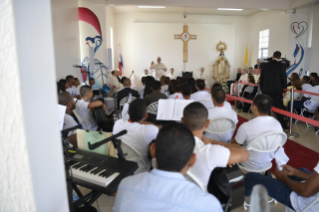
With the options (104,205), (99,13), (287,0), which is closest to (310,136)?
(104,205)

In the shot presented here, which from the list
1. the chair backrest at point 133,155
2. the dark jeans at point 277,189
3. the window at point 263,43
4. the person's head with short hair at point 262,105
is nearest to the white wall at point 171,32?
the window at point 263,43

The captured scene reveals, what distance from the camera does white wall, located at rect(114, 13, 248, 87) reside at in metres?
11.2

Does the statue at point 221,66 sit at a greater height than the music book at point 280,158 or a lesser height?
greater

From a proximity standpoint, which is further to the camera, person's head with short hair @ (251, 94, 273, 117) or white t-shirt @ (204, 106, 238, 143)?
white t-shirt @ (204, 106, 238, 143)

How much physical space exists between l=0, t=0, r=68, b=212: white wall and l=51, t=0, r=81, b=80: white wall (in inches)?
185

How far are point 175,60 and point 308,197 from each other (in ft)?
34.8

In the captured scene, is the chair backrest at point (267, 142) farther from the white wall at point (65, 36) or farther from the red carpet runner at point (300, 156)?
the white wall at point (65, 36)

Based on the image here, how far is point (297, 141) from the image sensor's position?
13.5 ft

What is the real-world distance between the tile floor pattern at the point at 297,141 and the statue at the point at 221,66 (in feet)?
17.6

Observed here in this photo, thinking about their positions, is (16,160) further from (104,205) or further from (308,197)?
(104,205)

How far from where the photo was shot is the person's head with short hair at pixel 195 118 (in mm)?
1672

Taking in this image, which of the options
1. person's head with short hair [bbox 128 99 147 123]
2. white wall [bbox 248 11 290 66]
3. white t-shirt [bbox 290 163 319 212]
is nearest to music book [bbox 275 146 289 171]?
white t-shirt [bbox 290 163 319 212]

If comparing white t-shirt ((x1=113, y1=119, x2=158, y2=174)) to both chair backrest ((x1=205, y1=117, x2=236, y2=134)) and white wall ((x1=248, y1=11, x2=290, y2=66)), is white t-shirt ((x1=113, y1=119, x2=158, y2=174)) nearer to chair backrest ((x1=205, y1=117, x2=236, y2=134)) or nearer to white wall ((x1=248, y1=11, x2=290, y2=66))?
chair backrest ((x1=205, y1=117, x2=236, y2=134))

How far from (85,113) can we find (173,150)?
7.98 feet
